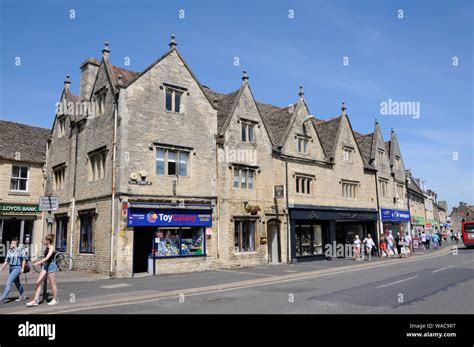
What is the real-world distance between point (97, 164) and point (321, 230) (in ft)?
54.3

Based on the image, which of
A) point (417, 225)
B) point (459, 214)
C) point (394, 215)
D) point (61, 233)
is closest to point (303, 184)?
point (394, 215)

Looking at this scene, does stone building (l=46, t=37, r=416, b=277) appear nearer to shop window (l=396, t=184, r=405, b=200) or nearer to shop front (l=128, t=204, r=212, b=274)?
shop front (l=128, t=204, r=212, b=274)

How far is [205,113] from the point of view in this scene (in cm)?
2266

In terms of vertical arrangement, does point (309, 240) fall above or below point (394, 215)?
below

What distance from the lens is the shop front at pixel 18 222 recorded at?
82.6ft

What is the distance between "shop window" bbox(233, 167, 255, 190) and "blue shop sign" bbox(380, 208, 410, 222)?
53.3ft

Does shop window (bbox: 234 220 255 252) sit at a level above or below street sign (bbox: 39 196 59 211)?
below

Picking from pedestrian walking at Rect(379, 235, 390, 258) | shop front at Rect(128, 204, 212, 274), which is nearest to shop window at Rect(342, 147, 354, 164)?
pedestrian walking at Rect(379, 235, 390, 258)

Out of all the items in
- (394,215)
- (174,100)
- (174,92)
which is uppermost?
(174,92)

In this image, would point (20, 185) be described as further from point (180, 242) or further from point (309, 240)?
point (309, 240)

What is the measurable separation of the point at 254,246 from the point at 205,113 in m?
8.65

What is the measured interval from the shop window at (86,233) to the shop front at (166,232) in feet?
7.74

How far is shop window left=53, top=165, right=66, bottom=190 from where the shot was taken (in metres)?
25.2

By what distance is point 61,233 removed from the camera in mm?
24047
